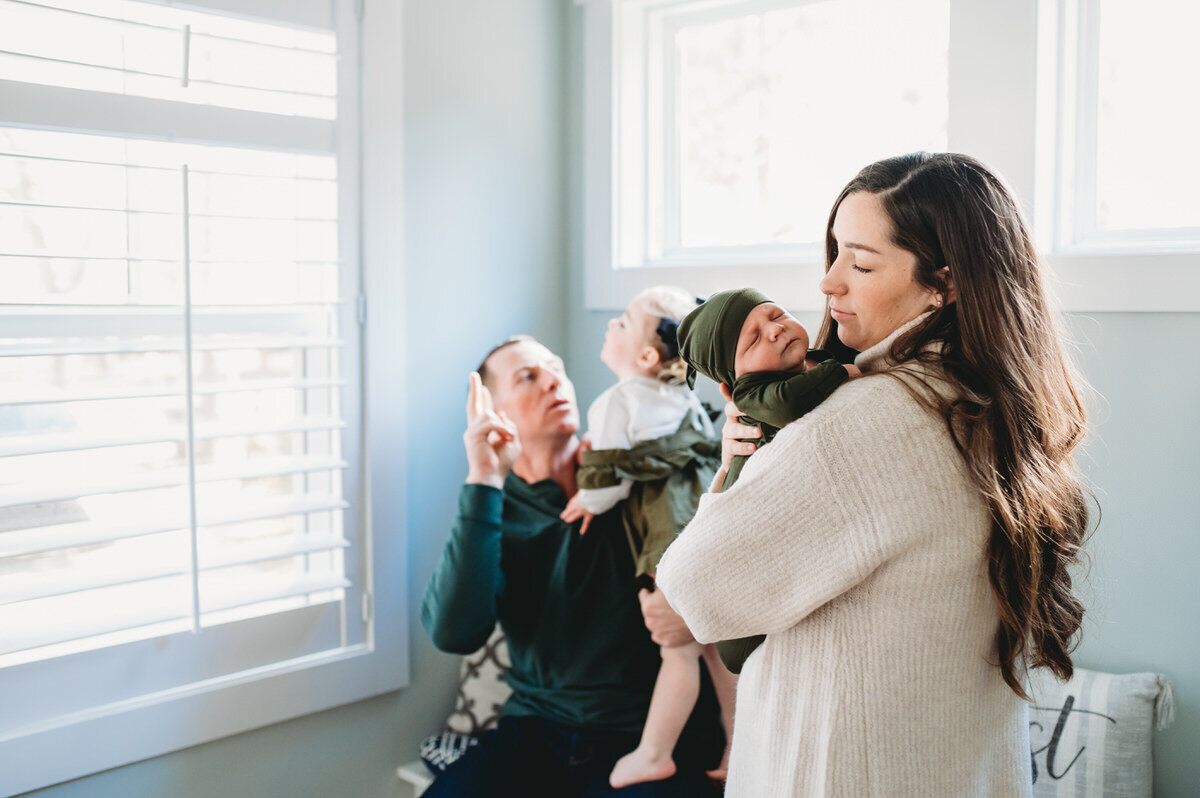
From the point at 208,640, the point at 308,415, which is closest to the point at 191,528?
the point at 208,640

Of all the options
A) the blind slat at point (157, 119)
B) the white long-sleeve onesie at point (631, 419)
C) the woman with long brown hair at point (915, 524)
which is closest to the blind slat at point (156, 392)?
the blind slat at point (157, 119)

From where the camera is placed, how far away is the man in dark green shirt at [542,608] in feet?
5.78

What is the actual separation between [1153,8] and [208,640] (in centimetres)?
208

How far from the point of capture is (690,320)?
4.30 ft

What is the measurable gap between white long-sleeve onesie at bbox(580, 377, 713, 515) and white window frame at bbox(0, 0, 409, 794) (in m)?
0.49

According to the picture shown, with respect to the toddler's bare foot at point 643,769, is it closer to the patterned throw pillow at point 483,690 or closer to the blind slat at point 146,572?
the patterned throw pillow at point 483,690

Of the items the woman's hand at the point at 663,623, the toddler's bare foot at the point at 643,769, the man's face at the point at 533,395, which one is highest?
the man's face at the point at 533,395

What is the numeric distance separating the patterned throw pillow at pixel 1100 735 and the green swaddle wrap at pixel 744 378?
25.2 inches

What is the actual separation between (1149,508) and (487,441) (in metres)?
1.18

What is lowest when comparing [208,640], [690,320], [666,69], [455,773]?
→ [455,773]

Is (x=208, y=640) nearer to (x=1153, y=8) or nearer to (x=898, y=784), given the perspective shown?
(x=898, y=784)

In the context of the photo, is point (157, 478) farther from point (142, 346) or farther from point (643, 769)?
point (643, 769)

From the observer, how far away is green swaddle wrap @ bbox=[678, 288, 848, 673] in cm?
112

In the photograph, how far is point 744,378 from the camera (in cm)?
119
